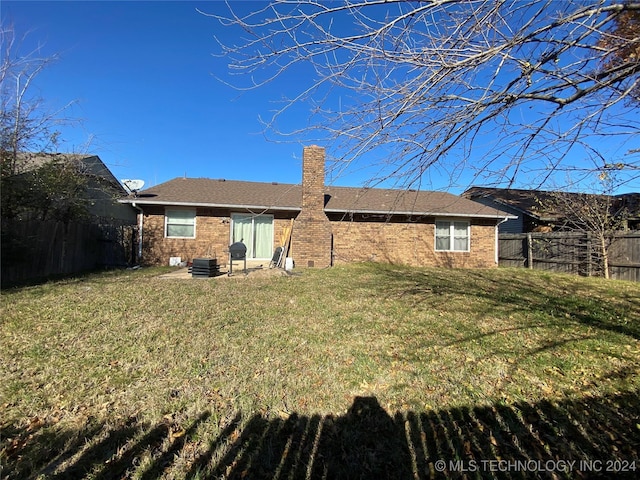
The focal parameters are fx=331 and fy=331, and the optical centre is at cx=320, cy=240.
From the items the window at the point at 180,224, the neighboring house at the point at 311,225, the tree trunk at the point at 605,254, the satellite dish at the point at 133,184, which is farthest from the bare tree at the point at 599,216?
the satellite dish at the point at 133,184

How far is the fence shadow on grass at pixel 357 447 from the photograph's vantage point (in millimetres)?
2277

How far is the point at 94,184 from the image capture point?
49.4ft

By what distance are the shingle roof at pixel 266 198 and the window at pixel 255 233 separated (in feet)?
2.17

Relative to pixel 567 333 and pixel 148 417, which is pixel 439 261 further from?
pixel 148 417

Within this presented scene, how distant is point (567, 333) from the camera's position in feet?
16.7

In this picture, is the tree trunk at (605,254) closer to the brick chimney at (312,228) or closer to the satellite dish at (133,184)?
the brick chimney at (312,228)

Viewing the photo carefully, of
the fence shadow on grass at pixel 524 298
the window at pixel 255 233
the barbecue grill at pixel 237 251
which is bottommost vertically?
the fence shadow on grass at pixel 524 298

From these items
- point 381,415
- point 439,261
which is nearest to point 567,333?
point 381,415

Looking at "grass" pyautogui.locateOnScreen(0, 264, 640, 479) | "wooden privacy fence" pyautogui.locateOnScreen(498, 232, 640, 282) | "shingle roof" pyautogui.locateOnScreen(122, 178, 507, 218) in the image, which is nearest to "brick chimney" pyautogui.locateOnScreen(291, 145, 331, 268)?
"shingle roof" pyautogui.locateOnScreen(122, 178, 507, 218)

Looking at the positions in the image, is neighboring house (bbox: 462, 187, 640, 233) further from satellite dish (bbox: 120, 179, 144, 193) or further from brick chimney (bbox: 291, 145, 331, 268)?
satellite dish (bbox: 120, 179, 144, 193)

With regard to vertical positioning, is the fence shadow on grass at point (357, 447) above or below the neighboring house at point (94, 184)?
below

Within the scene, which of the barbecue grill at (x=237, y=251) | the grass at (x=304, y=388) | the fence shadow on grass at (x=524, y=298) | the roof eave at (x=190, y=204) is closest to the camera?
the grass at (x=304, y=388)

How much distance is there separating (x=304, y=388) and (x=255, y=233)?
37.1 ft

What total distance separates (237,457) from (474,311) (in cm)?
520
